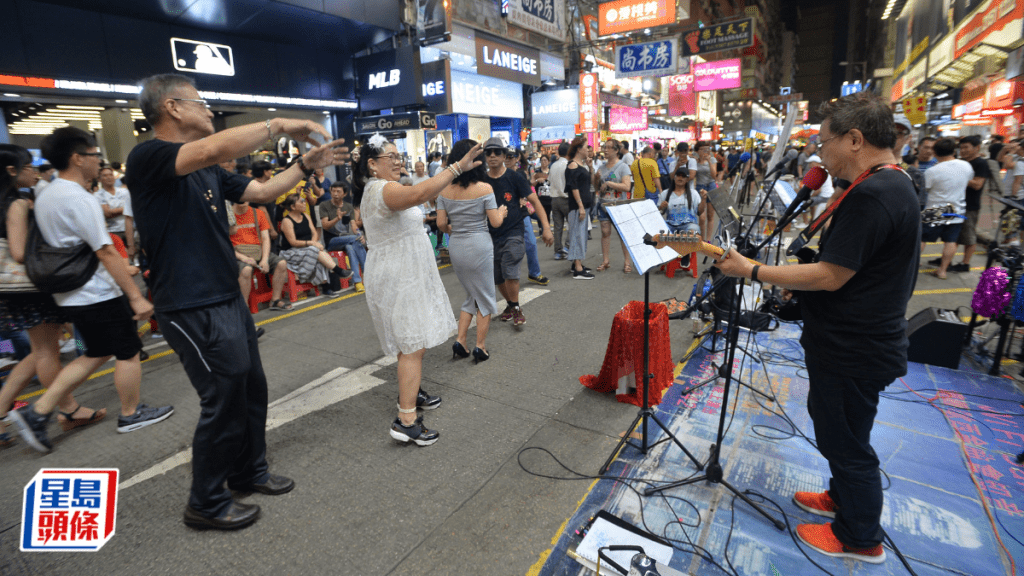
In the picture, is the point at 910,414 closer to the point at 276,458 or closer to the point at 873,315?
the point at 873,315

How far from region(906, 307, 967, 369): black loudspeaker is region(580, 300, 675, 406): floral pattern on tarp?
2151 mm

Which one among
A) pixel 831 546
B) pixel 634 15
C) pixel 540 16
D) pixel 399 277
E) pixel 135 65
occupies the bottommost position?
pixel 831 546

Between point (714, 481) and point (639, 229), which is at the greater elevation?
point (639, 229)

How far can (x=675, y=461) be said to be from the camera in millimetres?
3031

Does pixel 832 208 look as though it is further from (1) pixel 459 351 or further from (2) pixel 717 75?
(2) pixel 717 75

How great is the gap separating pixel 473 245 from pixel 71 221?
2.86 meters

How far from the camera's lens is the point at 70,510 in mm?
2688

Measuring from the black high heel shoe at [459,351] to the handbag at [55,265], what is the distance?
2.86 m

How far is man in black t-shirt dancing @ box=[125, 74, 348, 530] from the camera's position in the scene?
2.12m

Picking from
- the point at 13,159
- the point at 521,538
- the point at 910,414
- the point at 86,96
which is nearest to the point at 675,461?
the point at 521,538

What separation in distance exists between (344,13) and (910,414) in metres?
13.6

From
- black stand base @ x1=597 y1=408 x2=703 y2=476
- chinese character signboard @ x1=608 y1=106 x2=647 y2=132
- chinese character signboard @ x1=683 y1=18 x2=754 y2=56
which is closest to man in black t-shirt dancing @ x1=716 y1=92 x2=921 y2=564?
black stand base @ x1=597 y1=408 x2=703 y2=476

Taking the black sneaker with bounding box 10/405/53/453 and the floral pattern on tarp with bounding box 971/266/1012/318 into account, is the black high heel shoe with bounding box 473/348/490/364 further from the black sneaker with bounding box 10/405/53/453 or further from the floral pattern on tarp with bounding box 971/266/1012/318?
the floral pattern on tarp with bounding box 971/266/1012/318

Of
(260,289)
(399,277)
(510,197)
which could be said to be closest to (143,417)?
(399,277)
